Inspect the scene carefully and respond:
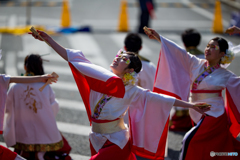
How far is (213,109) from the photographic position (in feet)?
13.4

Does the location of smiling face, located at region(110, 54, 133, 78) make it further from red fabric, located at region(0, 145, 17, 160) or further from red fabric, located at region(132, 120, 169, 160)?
red fabric, located at region(0, 145, 17, 160)

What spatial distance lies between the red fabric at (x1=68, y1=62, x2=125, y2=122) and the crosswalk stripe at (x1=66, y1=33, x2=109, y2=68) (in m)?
5.13

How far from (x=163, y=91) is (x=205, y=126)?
0.65 meters

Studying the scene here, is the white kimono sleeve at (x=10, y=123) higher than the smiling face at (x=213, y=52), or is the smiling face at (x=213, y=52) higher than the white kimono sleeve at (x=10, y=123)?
the smiling face at (x=213, y=52)

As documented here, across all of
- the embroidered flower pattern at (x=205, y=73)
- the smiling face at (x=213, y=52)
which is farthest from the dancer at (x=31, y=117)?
the smiling face at (x=213, y=52)

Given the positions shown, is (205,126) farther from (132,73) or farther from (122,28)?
(122,28)

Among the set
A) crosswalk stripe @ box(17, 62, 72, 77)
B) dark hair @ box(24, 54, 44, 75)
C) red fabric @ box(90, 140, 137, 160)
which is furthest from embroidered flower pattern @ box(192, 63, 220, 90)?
crosswalk stripe @ box(17, 62, 72, 77)

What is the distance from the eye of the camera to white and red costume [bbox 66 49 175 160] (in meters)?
3.46

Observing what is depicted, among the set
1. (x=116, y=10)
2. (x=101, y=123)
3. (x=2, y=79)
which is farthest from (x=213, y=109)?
(x=116, y=10)

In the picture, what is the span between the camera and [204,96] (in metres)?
4.18

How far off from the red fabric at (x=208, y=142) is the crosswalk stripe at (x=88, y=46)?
5.09 meters

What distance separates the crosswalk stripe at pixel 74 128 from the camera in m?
5.55

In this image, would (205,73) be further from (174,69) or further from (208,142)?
(208,142)

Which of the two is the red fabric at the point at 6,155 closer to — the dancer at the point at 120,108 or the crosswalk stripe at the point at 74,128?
the dancer at the point at 120,108
